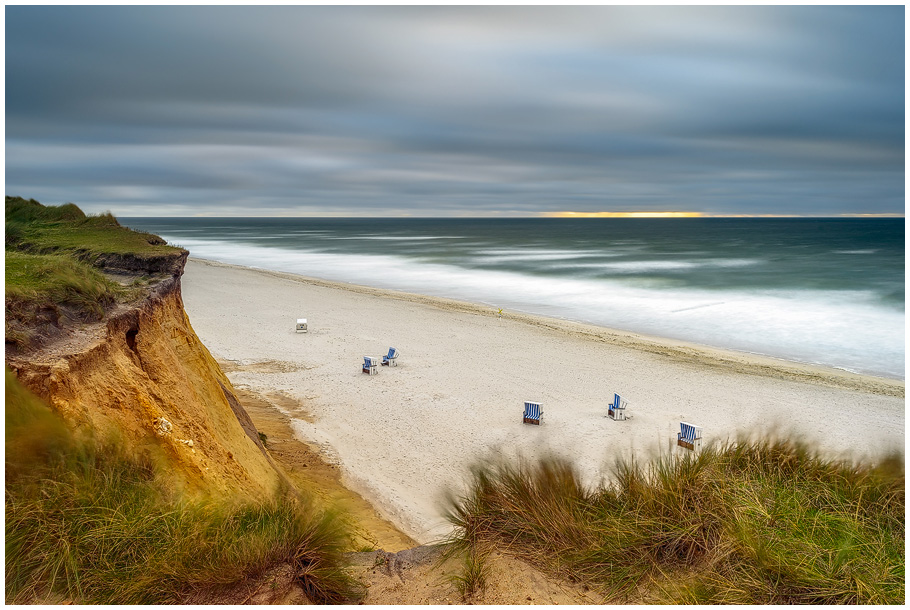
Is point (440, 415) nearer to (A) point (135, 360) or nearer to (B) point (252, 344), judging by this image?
(A) point (135, 360)

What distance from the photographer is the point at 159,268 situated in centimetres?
823

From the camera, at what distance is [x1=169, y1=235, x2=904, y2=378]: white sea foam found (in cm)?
2191

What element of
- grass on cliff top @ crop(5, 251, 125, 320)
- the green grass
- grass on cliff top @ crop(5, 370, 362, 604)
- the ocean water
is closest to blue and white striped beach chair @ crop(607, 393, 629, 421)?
the green grass

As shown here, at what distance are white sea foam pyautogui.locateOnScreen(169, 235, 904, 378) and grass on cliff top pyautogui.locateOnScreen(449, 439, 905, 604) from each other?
17242 mm

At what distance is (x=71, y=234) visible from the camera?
33.7 ft

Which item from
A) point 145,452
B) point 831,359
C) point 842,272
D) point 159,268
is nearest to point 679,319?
point 831,359

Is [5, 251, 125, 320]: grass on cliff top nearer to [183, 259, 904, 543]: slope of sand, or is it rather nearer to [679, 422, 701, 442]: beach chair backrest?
[183, 259, 904, 543]: slope of sand

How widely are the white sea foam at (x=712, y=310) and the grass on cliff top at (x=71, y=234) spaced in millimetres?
20275

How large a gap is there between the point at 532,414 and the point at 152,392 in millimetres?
8285

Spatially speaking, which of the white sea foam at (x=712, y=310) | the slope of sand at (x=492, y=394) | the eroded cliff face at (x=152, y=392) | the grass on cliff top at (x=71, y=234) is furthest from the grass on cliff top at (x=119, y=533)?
the white sea foam at (x=712, y=310)

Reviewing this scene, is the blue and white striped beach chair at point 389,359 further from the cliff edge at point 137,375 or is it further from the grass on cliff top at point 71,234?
the cliff edge at point 137,375

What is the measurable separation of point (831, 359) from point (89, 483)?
22797mm

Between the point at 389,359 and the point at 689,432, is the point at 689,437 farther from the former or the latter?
the point at 389,359

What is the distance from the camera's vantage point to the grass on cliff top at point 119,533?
11.2 ft
